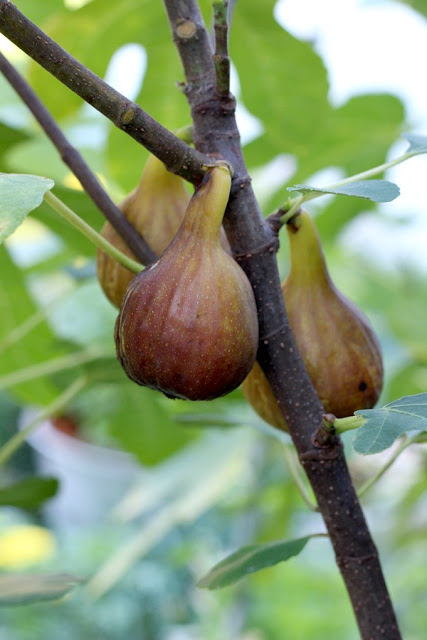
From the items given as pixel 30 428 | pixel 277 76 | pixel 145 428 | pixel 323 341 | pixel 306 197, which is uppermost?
pixel 277 76

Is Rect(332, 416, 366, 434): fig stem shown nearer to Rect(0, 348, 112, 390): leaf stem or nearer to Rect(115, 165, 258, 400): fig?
Rect(115, 165, 258, 400): fig

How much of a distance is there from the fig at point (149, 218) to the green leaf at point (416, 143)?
0.59 ft

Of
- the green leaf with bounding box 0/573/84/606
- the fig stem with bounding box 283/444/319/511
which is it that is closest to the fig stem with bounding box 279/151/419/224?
the fig stem with bounding box 283/444/319/511

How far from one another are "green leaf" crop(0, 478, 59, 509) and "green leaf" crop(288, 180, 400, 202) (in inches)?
18.8

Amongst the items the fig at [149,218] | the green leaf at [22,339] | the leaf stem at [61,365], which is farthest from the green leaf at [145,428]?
the fig at [149,218]

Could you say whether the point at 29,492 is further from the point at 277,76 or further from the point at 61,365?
the point at 277,76

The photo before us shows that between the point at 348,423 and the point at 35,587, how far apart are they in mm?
330

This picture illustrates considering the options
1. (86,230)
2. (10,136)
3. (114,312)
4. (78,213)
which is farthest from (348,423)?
(114,312)

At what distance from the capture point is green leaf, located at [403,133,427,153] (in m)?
0.56

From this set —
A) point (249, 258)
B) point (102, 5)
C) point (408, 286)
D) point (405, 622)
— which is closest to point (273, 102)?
point (102, 5)

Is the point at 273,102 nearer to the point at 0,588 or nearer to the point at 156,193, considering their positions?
the point at 156,193

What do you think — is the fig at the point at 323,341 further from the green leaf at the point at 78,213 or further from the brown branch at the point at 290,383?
the green leaf at the point at 78,213

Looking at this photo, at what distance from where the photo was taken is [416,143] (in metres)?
0.58

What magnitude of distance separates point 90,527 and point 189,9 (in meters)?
3.17
